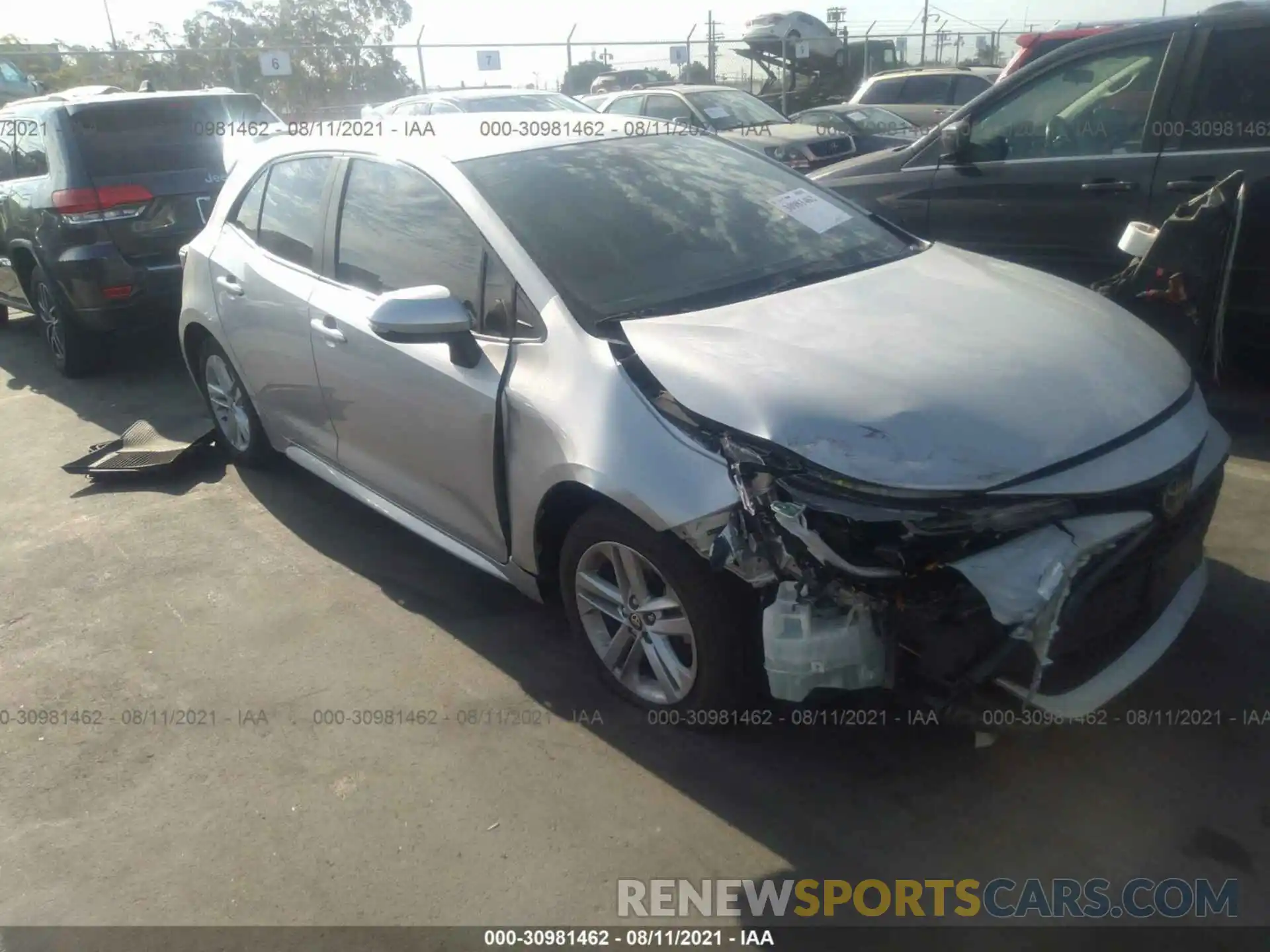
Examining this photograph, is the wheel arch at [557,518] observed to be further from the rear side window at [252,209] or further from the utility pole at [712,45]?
the utility pole at [712,45]

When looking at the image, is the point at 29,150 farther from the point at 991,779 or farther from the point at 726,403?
the point at 991,779

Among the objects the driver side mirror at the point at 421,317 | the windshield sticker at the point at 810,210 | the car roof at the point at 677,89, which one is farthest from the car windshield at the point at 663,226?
the car roof at the point at 677,89

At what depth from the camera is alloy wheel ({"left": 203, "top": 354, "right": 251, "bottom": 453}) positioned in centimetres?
509

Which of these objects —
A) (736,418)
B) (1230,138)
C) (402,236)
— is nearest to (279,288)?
(402,236)

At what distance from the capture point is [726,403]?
8.83 feet

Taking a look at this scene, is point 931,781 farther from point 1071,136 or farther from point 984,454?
point 1071,136

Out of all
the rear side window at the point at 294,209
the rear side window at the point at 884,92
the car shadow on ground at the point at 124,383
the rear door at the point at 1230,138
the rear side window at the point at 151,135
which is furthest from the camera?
the rear side window at the point at 884,92

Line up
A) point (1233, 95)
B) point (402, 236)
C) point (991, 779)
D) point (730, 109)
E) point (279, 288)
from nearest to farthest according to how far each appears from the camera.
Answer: point (991, 779) → point (402, 236) → point (279, 288) → point (1233, 95) → point (730, 109)

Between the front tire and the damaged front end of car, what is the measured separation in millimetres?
A: 144

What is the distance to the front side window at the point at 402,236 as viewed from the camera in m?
3.40

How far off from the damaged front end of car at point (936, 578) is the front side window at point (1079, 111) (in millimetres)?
3272

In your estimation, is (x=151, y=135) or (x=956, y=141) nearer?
(x=956, y=141)

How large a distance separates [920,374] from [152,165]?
6122 millimetres

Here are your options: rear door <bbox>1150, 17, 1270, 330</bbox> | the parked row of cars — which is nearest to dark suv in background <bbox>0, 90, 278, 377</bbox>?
the parked row of cars
